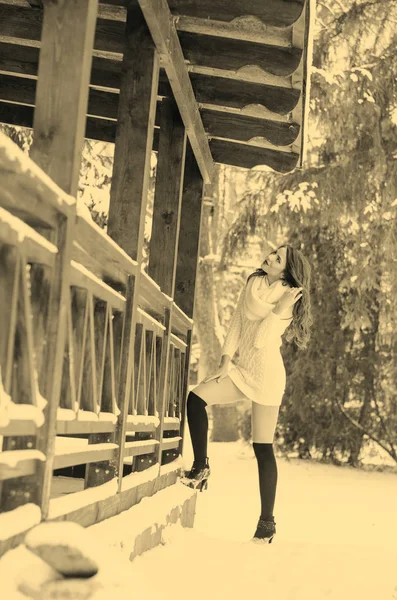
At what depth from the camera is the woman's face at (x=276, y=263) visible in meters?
6.49

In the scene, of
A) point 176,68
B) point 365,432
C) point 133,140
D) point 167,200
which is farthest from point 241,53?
point 365,432

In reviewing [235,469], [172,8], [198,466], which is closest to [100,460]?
[198,466]

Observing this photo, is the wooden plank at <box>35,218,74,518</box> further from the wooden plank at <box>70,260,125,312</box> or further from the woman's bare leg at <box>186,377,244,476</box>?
the woman's bare leg at <box>186,377,244,476</box>

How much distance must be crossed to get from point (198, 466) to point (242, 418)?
10.3m

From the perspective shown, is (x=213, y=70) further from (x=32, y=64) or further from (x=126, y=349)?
(x=126, y=349)

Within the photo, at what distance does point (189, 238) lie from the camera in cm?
829

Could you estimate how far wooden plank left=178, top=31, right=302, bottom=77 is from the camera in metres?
6.20

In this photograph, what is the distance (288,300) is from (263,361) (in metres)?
0.45

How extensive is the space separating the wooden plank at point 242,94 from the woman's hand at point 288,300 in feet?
5.04

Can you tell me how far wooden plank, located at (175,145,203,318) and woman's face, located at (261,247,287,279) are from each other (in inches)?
70.1

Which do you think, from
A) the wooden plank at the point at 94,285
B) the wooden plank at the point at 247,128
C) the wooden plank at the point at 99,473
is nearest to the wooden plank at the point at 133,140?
the wooden plank at the point at 94,285

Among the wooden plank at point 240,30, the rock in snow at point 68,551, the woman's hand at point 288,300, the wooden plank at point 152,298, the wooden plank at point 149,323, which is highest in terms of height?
the wooden plank at point 240,30

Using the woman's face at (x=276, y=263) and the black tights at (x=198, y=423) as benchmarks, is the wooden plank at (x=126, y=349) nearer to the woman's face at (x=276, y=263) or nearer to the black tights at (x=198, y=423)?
the black tights at (x=198, y=423)

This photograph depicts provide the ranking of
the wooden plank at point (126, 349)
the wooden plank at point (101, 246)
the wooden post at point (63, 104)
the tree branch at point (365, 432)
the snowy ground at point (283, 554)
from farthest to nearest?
the tree branch at point (365, 432) → the wooden plank at point (126, 349) → the snowy ground at point (283, 554) → the wooden plank at point (101, 246) → the wooden post at point (63, 104)
